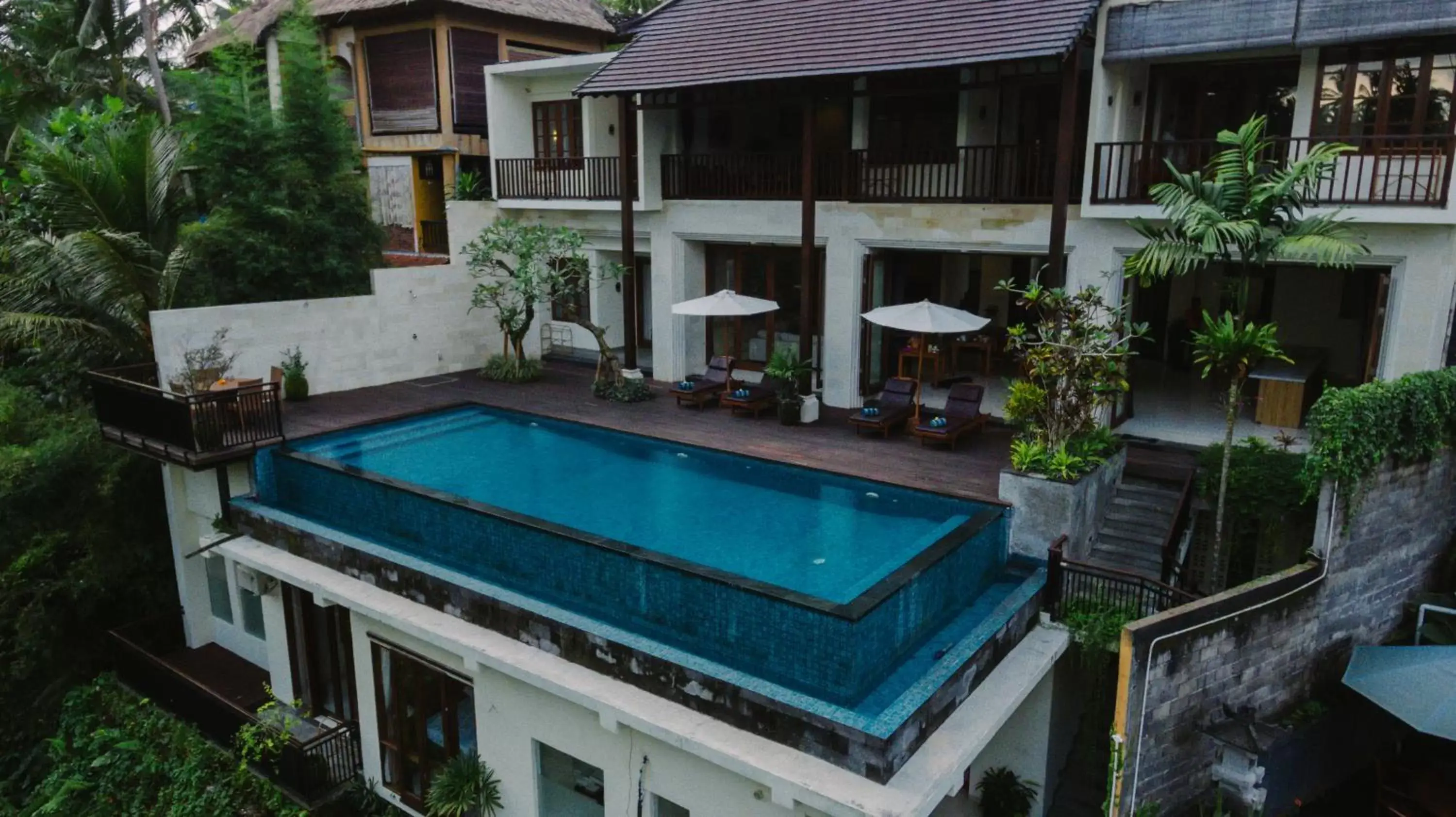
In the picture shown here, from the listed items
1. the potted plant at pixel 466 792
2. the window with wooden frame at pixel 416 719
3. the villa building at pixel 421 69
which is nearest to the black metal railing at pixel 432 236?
the villa building at pixel 421 69

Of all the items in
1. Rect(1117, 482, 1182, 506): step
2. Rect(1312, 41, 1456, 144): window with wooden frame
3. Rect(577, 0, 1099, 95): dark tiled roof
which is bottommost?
Rect(1117, 482, 1182, 506): step

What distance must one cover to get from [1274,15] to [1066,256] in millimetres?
3869

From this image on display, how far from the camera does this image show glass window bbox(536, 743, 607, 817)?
9.07 m

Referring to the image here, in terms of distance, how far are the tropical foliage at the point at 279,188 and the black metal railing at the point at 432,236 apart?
5.51 meters

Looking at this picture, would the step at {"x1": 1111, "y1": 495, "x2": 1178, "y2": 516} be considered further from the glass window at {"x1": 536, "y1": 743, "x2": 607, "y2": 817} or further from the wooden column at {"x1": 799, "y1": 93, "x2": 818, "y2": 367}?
the glass window at {"x1": 536, "y1": 743, "x2": 607, "y2": 817}

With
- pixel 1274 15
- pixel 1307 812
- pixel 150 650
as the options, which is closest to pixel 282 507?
pixel 150 650

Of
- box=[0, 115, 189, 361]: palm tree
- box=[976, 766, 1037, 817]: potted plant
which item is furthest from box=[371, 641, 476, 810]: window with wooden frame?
box=[0, 115, 189, 361]: palm tree

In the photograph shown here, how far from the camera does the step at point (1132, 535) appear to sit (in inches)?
424

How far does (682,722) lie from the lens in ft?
25.9

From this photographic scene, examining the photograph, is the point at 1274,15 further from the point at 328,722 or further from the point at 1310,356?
the point at 328,722

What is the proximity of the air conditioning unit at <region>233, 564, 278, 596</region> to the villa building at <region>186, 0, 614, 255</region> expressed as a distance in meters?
11.1

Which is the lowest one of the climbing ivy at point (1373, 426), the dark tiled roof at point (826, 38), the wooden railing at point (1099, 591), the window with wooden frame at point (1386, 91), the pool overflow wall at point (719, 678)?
the pool overflow wall at point (719, 678)

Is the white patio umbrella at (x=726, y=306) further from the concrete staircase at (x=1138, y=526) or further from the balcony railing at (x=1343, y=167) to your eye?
the concrete staircase at (x=1138, y=526)

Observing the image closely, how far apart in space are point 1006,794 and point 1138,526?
352 centimetres
